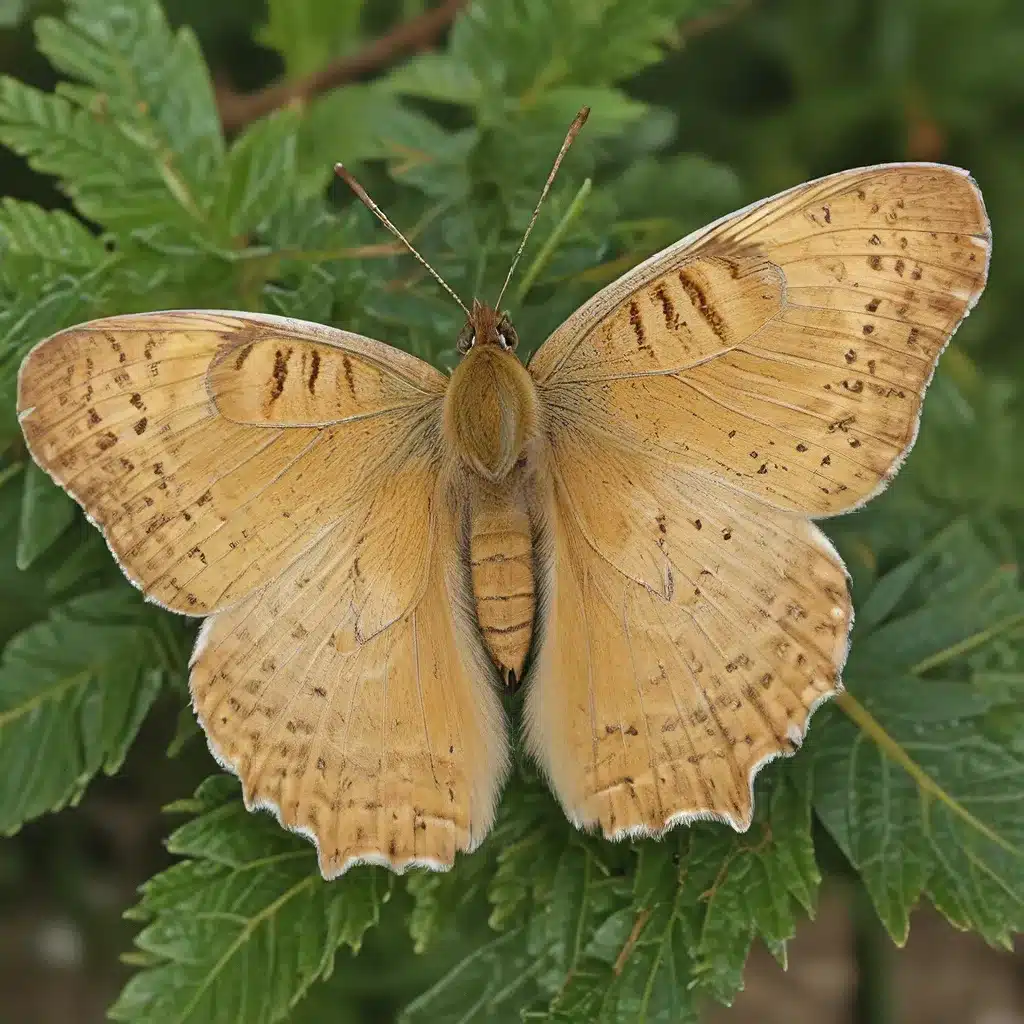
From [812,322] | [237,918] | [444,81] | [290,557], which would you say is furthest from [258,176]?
[237,918]

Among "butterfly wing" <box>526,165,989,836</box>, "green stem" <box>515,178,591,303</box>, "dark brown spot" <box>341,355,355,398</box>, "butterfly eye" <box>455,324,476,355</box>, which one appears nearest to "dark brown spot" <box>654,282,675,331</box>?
"butterfly wing" <box>526,165,989,836</box>

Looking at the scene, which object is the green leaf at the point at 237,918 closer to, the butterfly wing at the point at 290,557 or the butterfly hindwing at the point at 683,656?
the butterfly wing at the point at 290,557

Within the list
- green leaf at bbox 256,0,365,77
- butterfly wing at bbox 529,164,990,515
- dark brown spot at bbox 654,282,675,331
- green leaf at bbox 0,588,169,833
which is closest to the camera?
butterfly wing at bbox 529,164,990,515

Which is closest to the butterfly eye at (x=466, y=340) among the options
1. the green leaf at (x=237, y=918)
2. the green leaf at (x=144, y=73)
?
the green leaf at (x=144, y=73)

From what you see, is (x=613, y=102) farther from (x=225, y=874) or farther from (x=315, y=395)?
(x=225, y=874)

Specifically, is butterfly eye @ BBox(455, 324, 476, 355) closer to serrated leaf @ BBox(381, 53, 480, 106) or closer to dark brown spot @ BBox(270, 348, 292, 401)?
dark brown spot @ BBox(270, 348, 292, 401)

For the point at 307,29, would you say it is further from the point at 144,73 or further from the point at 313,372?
the point at 313,372

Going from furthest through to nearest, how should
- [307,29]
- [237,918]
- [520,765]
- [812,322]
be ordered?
1. [307,29]
2. [520,765]
3. [237,918]
4. [812,322]

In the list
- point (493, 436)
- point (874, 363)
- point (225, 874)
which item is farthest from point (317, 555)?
point (874, 363)
